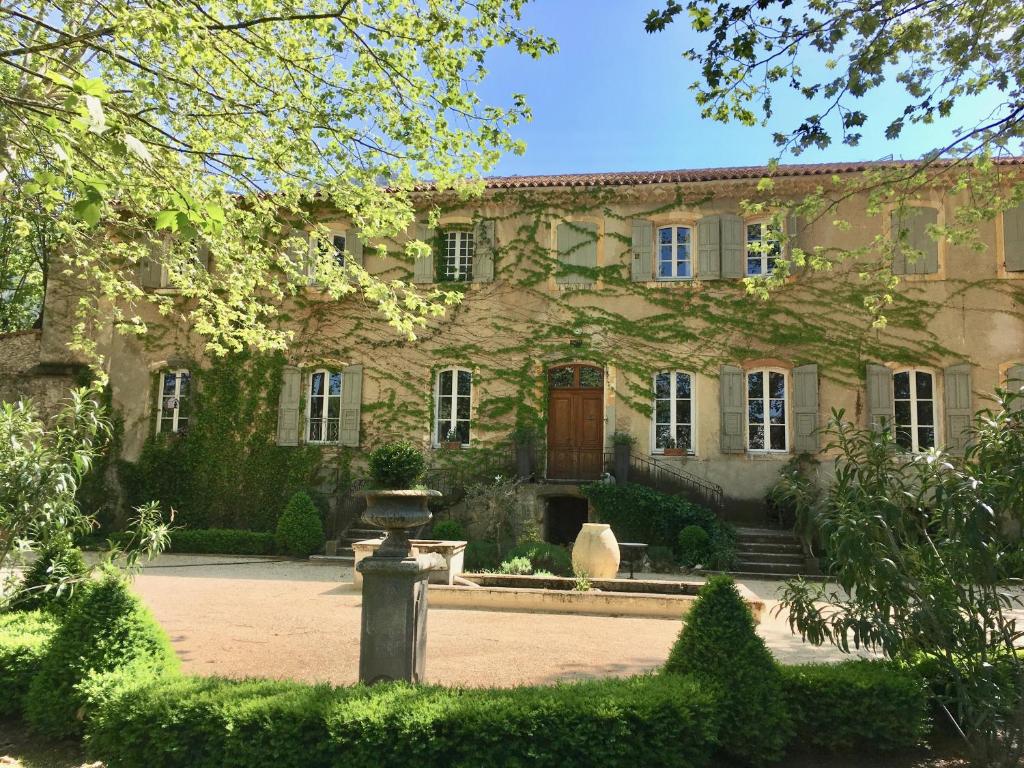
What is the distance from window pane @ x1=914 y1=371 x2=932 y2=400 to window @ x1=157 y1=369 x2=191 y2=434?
16.7 m

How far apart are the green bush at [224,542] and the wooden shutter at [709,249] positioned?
11190 millimetres

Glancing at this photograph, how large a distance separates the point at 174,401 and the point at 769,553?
1408cm

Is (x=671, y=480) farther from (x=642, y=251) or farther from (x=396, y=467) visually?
(x=396, y=467)

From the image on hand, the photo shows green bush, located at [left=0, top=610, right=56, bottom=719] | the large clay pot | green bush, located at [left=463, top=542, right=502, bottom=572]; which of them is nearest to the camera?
green bush, located at [left=0, top=610, right=56, bottom=719]

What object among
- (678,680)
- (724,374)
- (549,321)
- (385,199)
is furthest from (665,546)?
(678,680)

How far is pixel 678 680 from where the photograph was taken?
4.40 m

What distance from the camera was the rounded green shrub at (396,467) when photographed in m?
5.26

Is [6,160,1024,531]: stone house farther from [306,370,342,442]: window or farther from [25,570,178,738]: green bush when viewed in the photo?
[25,570,178,738]: green bush

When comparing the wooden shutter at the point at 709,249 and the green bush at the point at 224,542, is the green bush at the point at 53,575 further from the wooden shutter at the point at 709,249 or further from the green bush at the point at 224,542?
the wooden shutter at the point at 709,249

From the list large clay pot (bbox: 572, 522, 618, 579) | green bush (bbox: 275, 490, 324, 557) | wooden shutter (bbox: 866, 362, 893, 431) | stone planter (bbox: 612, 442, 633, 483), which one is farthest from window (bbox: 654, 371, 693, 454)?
green bush (bbox: 275, 490, 324, 557)

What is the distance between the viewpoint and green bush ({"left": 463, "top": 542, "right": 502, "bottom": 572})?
1258cm

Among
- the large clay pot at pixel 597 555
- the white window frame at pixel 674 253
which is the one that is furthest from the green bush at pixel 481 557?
the white window frame at pixel 674 253

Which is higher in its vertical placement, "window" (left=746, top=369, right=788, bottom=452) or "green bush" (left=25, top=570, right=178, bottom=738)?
"window" (left=746, top=369, right=788, bottom=452)

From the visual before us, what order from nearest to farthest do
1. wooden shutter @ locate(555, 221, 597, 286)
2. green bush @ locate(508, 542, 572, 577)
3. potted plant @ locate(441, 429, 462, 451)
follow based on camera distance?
green bush @ locate(508, 542, 572, 577), potted plant @ locate(441, 429, 462, 451), wooden shutter @ locate(555, 221, 597, 286)
